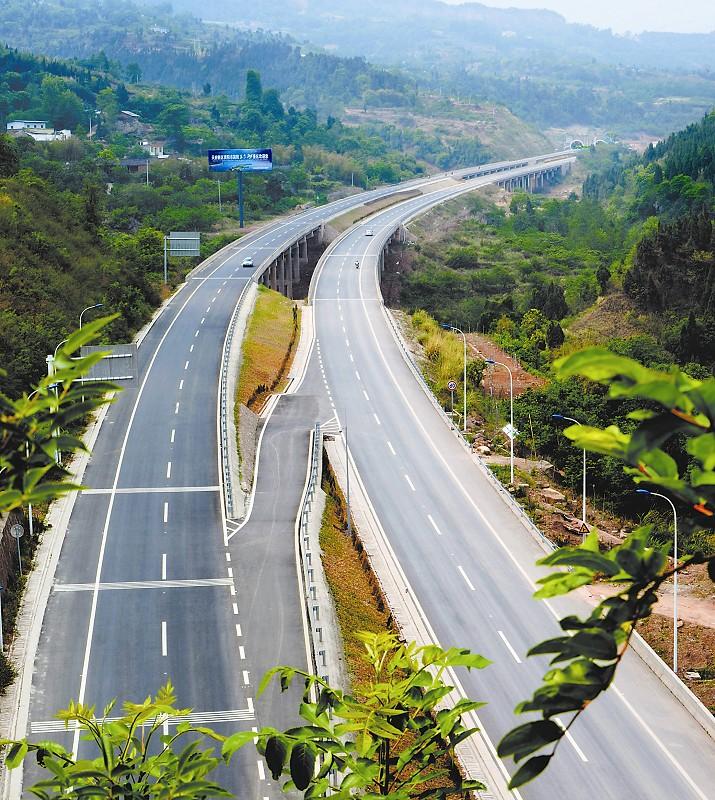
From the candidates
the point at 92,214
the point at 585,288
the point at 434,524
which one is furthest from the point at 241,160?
the point at 434,524

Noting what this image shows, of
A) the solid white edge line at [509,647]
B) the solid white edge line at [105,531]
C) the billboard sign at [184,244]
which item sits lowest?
the solid white edge line at [509,647]

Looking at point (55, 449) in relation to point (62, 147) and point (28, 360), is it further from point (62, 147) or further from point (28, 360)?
point (62, 147)

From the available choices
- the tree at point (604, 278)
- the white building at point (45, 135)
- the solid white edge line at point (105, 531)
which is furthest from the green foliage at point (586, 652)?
the white building at point (45, 135)

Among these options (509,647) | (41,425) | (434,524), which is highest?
(41,425)

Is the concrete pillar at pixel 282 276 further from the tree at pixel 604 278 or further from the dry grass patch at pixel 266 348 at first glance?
the tree at pixel 604 278

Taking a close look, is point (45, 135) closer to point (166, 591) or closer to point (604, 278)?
point (604, 278)

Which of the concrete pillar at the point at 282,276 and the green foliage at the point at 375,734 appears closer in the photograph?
the green foliage at the point at 375,734
